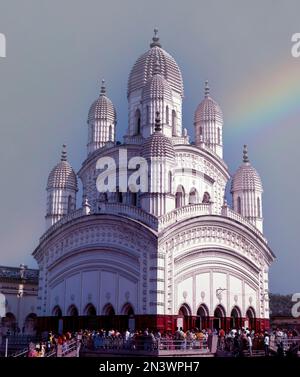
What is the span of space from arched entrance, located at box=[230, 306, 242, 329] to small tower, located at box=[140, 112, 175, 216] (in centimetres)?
789

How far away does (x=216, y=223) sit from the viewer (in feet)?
119

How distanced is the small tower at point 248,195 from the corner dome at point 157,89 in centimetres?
733

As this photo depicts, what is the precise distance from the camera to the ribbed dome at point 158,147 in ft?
112

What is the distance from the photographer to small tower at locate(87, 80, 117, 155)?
42938mm

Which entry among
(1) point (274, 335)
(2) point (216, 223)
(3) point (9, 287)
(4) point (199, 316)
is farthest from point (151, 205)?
(3) point (9, 287)

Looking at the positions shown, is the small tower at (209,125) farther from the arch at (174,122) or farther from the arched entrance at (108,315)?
the arched entrance at (108,315)

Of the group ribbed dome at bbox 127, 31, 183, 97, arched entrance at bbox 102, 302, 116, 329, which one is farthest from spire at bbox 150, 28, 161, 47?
arched entrance at bbox 102, 302, 116, 329

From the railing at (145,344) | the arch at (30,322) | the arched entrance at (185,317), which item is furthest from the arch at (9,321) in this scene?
the railing at (145,344)

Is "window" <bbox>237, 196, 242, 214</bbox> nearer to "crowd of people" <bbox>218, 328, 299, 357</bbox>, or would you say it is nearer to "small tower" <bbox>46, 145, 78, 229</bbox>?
"small tower" <bbox>46, 145, 78, 229</bbox>

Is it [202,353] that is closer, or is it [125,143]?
[202,353]

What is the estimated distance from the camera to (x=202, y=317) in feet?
116
